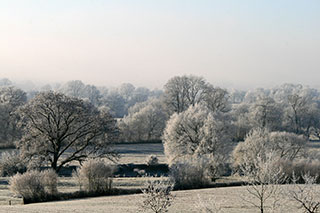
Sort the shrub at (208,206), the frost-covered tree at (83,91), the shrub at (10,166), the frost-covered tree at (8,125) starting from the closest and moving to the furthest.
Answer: the shrub at (208,206) → the shrub at (10,166) → the frost-covered tree at (8,125) → the frost-covered tree at (83,91)

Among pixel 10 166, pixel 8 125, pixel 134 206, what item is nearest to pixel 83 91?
pixel 8 125

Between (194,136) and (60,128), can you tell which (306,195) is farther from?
(194,136)

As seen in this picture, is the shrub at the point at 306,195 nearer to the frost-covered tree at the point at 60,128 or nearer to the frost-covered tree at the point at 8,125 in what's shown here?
the frost-covered tree at the point at 60,128

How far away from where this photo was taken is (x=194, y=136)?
52312 millimetres

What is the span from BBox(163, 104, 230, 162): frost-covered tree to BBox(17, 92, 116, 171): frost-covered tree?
1105cm

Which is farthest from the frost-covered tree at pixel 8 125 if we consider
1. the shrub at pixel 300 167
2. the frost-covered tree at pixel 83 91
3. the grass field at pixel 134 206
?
the frost-covered tree at pixel 83 91

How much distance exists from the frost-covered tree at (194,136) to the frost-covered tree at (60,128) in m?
11.0

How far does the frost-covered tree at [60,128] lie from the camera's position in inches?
1602

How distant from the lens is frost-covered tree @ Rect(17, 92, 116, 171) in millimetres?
40688

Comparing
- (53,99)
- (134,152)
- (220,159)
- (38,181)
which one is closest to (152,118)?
(134,152)

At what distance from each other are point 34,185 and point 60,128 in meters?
10.3

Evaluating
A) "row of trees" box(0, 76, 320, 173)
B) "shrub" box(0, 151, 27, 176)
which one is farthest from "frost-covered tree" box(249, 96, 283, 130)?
"shrub" box(0, 151, 27, 176)

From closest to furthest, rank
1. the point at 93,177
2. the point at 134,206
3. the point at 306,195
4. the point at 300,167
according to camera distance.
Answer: the point at 306,195
the point at 134,206
the point at 93,177
the point at 300,167

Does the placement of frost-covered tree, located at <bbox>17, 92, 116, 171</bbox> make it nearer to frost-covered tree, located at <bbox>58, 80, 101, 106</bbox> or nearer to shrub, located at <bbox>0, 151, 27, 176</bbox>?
shrub, located at <bbox>0, 151, 27, 176</bbox>
